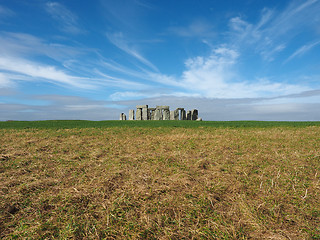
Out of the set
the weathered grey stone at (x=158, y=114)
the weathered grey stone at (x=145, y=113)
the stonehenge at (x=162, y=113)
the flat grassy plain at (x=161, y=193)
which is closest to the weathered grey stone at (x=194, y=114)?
the stonehenge at (x=162, y=113)

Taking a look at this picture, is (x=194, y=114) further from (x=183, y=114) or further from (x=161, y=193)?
(x=161, y=193)

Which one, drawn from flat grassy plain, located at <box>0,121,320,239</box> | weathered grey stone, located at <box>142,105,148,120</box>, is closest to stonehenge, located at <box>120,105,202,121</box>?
weathered grey stone, located at <box>142,105,148,120</box>

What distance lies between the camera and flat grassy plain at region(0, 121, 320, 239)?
241 cm

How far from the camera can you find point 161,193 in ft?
10.2

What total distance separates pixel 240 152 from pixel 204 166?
4.80 feet

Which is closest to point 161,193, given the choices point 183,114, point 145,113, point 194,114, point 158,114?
point 158,114

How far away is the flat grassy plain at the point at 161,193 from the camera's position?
→ 2410 millimetres

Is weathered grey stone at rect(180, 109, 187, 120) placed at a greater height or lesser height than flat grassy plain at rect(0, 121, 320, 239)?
greater

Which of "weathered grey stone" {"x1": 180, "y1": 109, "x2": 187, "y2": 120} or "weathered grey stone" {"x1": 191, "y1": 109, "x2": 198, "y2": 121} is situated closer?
"weathered grey stone" {"x1": 180, "y1": 109, "x2": 187, "y2": 120}

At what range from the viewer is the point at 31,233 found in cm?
241

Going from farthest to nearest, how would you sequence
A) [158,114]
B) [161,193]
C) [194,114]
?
1. [194,114]
2. [158,114]
3. [161,193]

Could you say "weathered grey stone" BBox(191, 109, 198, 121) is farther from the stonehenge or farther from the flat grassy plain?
the flat grassy plain

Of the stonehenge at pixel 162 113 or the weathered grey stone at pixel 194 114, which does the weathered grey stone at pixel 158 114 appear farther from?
the weathered grey stone at pixel 194 114

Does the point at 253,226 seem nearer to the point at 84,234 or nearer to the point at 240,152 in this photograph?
the point at 84,234
